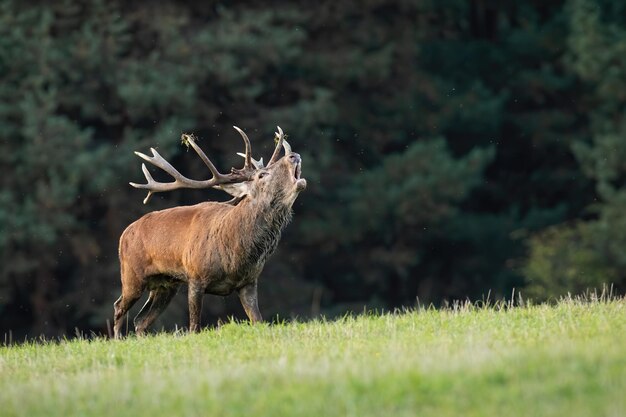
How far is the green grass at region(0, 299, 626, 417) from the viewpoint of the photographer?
7438mm

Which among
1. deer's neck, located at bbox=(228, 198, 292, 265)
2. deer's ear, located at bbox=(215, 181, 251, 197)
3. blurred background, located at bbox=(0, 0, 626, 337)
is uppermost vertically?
deer's ear, located at bbox=(215, 181, 251, 197)

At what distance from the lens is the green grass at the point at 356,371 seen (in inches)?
293

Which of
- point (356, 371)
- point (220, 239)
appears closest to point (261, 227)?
point (220, 239)

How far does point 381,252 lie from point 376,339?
20.6m

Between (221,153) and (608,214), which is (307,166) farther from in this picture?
(608,214)

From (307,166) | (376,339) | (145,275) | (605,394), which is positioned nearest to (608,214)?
(307,166)

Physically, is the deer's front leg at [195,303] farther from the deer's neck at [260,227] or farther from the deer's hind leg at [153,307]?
A: the deer's hind leg at [153,307]

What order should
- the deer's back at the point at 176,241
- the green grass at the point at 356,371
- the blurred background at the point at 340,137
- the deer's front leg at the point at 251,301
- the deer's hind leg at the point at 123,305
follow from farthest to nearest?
the blurred background at the point at 340,137 < the deer's hind leg at the point at 123,305 < the deer's back at the point at 176,241 < the deer's front leg at the point at 251,301 < the green grass at the point at 356,371

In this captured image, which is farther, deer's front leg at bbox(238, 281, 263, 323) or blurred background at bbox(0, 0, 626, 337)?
blurred background at bbox(0, 0, 626, 337)

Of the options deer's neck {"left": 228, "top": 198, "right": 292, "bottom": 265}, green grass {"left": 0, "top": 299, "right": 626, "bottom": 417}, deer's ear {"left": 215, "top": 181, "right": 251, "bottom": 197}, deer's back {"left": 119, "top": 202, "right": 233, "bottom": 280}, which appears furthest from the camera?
deer's ear {"left": 215, "top": 181, "right": 251, "bottom": 197}

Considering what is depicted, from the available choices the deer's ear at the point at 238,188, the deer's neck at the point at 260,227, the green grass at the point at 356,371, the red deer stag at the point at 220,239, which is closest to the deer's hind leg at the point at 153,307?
the red deer stag at the point at 220,239

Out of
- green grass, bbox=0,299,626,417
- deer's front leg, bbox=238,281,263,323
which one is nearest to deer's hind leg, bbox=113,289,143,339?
deer's front leg, bbox=238,281,263,323

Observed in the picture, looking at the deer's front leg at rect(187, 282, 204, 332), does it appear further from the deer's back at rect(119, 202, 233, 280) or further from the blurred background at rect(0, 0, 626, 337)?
the blurred background at rect(0, 0, 626, 337)

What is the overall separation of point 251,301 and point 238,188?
1.21 metres
